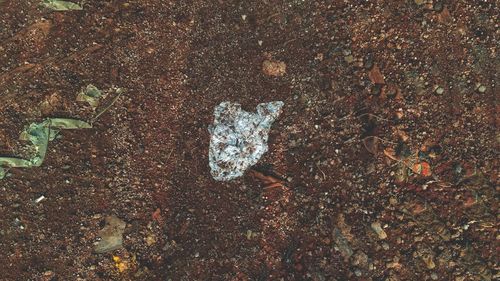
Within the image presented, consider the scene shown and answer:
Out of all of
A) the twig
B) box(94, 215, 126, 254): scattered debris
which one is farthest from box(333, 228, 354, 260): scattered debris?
the twig

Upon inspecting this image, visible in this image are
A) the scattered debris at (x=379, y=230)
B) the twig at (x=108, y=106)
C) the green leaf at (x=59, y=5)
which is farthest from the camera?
the green leaf at (x=59, y=5)

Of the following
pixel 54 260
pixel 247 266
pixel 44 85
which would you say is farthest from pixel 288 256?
pixel 44 85

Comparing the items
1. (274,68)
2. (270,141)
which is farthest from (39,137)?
(274,68)

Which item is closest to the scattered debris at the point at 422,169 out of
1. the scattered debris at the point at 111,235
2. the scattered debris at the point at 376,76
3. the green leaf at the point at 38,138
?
the scattered debris at the point at 376,76

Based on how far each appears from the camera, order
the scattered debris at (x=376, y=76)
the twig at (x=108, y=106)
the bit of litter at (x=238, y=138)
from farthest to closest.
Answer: the twig at (x=108, y=106) → the bit of litter at (x=238, y=138) → the scattered debris at (x=376, y=76)

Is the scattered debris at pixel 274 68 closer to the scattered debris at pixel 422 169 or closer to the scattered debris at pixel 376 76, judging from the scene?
the scattered debris at pixel 376 76

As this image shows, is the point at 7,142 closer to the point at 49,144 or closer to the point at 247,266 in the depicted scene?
the point at 49,144
